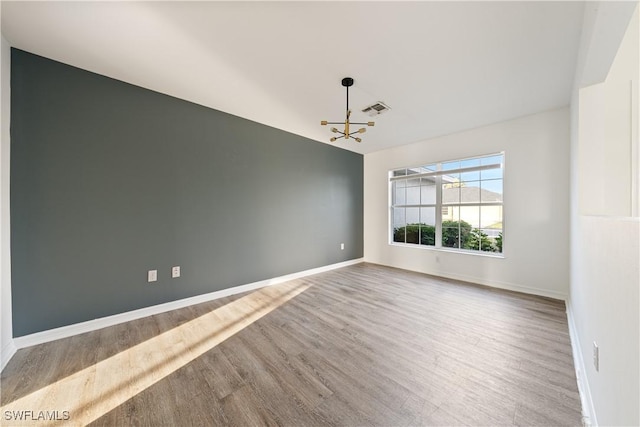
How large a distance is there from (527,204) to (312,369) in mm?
3886

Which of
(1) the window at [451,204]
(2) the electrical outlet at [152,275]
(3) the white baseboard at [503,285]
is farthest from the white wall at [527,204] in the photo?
(2) the electrical outlet at [152,275]

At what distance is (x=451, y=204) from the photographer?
14.3 ft

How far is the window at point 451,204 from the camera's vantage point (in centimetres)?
388

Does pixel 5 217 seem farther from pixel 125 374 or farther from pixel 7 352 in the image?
pixel 125 374

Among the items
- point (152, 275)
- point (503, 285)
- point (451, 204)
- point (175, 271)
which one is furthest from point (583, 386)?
point (152, 275)

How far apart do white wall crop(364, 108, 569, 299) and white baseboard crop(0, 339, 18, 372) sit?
542 centimetres

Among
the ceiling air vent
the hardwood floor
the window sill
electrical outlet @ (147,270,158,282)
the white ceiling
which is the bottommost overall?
the hardwood floor

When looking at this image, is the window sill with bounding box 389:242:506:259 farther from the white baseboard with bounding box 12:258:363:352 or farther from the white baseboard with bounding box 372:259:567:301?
the white baseboard with bounding box 12:258:363:352

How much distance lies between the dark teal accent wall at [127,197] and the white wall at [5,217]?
7 cm

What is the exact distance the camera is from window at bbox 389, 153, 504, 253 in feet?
12.7

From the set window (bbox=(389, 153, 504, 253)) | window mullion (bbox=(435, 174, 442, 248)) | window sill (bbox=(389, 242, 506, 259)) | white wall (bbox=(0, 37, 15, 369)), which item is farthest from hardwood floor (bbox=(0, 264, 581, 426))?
window mullion (bbox=(435, 174, 442, 248))

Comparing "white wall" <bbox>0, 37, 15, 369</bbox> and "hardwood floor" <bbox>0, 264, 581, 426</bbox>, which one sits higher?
"white wall" <bbox>0, 37, 15, 369</bbox>

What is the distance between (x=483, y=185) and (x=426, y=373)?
3474mm

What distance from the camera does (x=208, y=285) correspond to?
10.6 feet
